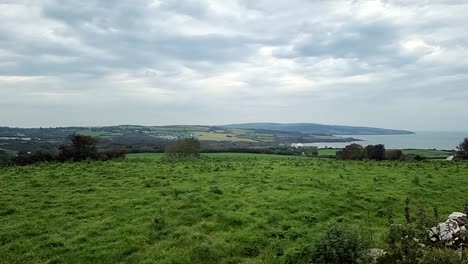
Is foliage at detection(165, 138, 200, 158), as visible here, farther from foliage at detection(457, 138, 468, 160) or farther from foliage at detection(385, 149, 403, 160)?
foliage at detection(457, 138, 468, 160)

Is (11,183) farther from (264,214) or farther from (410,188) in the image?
(410,188)

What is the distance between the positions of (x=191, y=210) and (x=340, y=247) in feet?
21.6

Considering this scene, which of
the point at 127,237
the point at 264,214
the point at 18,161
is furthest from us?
the point at 18,161

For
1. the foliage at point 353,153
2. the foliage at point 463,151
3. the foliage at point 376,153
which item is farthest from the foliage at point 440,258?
the foliage at point 463,151

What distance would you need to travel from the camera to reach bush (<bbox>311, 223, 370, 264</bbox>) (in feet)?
31.6

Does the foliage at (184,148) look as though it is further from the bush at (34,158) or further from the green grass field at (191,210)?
the green grass field at (191,210)

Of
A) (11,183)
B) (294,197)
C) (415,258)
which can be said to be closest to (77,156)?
(11,183)

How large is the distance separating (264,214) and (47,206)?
911 centimetres

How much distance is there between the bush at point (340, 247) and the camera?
→ 31.6ft

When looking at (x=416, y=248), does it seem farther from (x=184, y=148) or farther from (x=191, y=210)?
(x=184, y=148)

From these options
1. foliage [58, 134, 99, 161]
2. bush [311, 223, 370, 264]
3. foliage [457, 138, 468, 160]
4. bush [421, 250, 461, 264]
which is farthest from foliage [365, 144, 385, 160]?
bush [421, 250, 461, 264]

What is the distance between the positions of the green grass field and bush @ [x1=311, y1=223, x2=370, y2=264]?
949mm

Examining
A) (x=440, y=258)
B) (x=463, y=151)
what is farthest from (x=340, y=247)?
(x=463, y=151)

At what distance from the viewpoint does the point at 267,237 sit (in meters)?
12.3
